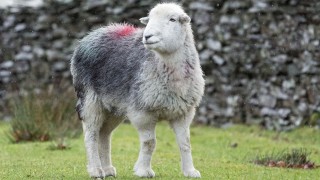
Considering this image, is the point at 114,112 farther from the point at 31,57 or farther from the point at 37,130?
the point at 31,57

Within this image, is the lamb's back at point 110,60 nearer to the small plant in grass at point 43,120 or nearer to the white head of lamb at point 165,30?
the white head of lamb at point 165,30

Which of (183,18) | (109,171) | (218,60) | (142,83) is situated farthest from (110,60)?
(218,60)

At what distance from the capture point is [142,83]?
8031 mm

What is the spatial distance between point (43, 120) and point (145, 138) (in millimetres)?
5892

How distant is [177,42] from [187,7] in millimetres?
9544

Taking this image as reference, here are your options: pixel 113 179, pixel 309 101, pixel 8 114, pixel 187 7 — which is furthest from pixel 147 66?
pixel 8 114

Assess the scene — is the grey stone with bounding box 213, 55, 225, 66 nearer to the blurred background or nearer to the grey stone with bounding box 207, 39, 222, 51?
the blurred background

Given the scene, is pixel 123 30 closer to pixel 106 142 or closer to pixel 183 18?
pixel 183 18

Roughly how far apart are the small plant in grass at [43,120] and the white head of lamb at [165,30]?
5559 millimetres

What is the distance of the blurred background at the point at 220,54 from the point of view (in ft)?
51.1

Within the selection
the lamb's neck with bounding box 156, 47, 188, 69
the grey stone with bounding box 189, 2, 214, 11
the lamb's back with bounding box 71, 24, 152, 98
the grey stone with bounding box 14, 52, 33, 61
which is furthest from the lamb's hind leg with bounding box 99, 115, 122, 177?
the grey stone with bounding box 14, 52, 33, 61

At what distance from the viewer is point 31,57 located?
735 inches

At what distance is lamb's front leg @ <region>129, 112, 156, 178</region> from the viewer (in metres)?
7.98

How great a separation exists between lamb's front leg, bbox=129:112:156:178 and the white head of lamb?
2.46ft
